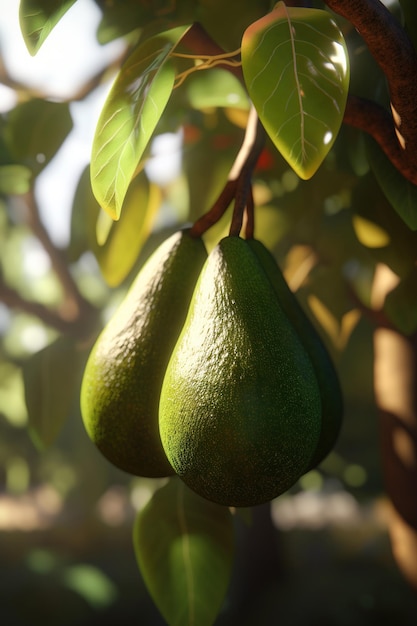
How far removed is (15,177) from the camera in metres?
0.76

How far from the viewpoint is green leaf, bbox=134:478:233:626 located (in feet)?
1.87

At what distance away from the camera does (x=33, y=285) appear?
6.72ft

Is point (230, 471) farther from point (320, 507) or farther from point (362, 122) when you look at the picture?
point (320, 507)

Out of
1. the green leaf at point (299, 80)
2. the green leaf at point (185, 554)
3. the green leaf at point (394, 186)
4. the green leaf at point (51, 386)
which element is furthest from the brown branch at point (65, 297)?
the green leaf at point (299, 80)

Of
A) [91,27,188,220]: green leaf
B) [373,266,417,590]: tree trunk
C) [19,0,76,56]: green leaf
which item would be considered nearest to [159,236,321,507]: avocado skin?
[91,27,188,220]: green leaf

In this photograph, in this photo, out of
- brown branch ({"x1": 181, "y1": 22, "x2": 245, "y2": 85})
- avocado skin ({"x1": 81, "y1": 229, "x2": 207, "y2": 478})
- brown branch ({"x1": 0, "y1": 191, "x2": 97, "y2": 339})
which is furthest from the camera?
brown branch ({"x1": 0, "y1": 191, "x2": 97, "y2": 339})

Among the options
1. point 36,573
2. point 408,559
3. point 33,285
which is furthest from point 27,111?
point 36,573

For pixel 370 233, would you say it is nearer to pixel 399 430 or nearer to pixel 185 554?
pixel 399 430

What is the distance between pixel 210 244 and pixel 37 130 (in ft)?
0.85

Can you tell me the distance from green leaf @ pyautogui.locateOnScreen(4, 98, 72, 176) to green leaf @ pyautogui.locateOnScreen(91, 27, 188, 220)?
35cm

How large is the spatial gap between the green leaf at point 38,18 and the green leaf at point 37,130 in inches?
13.5

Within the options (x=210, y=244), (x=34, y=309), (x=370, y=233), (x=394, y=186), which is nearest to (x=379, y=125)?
(x=394, y=186)

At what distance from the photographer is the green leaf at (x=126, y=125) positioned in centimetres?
40

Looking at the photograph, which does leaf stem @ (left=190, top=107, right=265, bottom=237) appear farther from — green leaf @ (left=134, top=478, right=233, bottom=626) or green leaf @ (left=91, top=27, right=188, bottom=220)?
→ green leaf @ (left=134, top=478, right=233, bottom=626)
